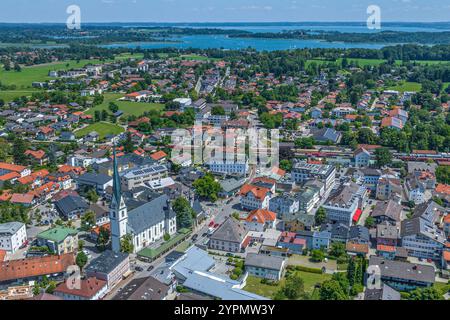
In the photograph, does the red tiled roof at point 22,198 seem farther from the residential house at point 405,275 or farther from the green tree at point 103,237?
the residential house at point 405,275

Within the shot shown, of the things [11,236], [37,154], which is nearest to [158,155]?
[37,154]

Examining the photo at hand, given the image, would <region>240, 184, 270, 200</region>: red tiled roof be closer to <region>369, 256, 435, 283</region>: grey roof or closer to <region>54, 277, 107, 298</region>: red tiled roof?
<region>369, 256, 435, 283</region>: grey roof

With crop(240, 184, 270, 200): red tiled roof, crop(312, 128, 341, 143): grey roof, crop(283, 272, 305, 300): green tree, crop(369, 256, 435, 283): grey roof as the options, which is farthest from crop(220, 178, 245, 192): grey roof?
crop(312, 128, 341, 143): grey roof

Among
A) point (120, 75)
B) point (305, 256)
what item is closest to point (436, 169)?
point (305, 256)

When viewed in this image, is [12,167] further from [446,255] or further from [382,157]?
[446,255]

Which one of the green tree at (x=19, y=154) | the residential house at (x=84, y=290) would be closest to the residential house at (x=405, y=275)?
the residential house at (x=84, y=290)

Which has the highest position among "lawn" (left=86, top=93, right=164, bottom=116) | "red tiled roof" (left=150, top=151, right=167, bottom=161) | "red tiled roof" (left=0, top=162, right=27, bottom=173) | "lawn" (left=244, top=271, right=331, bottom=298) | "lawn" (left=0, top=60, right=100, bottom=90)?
"lawn" (left=0, top=60, right=100, bottom=90)
